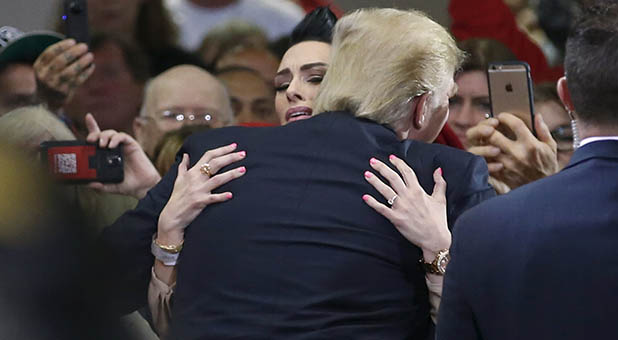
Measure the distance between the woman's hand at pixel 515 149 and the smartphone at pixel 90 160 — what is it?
30.6 inches

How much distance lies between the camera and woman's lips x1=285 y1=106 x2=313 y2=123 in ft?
5.56

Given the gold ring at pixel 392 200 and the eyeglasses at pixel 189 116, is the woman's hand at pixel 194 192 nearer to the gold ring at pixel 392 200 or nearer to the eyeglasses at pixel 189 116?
the gold ring at pixel 392 200

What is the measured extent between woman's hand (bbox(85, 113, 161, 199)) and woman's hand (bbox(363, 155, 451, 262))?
0.86 metres

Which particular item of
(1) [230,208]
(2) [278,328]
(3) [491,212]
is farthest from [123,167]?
(3) [491,212]

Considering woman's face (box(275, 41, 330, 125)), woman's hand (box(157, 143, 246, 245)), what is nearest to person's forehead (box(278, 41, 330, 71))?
woman's face (box(275, 41, 330, 125))

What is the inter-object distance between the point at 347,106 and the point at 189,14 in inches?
58.4

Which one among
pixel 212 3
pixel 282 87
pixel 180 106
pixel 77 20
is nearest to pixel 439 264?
pixel 282 87

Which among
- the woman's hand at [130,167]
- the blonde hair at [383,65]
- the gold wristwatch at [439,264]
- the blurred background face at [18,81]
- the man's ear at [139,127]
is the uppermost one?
the blonde hair at [383,65]

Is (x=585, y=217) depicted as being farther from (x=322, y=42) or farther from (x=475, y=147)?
(x=475, y=147)

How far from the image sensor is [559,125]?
8.89 ft

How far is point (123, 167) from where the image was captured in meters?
2.02

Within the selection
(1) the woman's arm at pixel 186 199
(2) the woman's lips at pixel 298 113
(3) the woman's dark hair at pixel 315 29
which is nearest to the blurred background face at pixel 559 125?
(3) the woman's dark hair at pixel 315 29

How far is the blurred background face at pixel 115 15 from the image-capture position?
2.72 metres

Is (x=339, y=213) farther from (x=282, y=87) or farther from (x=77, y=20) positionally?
(x=77, y=20)
